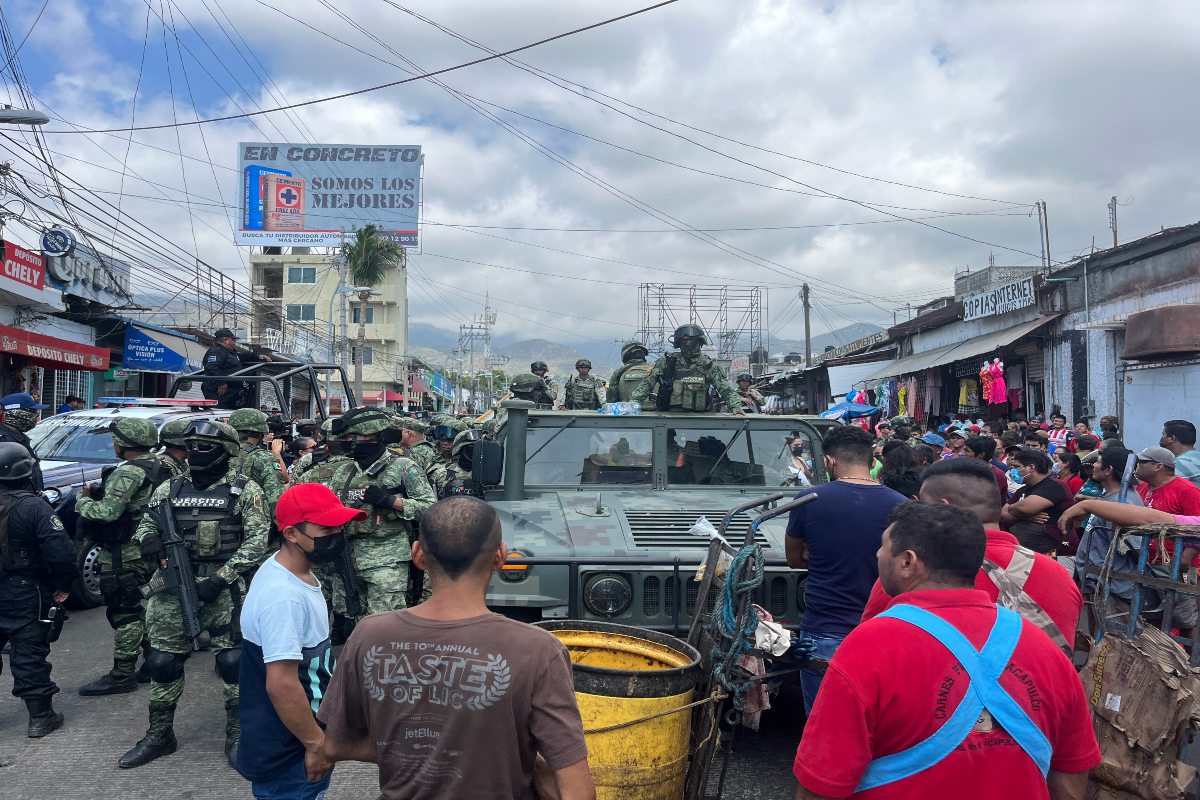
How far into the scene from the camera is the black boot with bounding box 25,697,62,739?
4430 mm

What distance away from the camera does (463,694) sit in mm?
1713

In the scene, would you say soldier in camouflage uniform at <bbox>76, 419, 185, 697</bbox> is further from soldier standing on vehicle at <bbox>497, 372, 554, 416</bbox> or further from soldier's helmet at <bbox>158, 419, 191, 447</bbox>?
soldier standing on vehicle at <bbox>497, 372, 554, 416</bbox>

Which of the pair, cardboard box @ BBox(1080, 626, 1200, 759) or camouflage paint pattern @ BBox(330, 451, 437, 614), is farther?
camouflage paint pattern @ BBox(330, 451, 437, 614)

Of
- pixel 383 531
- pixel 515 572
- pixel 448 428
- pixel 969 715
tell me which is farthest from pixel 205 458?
pixel 448 428

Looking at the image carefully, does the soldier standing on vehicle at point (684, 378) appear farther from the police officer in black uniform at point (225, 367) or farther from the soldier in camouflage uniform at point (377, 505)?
the police officer in black uniform at point (225, 367)

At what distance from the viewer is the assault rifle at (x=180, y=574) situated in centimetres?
408

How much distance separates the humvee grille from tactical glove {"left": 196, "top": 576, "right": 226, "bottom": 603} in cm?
202

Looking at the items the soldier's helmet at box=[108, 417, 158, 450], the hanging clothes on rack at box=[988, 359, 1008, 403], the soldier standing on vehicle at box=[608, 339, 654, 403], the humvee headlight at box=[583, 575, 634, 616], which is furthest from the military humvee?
the hanging clothes on rack at box=[988, 359, 1008, 403]

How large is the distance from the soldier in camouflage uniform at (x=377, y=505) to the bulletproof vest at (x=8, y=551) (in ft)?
5.11

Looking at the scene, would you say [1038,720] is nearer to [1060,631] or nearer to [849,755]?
[849,755]

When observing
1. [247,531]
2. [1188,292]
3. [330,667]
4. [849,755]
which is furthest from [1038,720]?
[1188,292]

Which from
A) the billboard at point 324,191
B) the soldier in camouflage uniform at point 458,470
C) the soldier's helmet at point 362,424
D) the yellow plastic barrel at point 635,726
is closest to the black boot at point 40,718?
the soldier's helmet at point 362,424

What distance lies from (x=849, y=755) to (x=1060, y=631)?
1216 mm

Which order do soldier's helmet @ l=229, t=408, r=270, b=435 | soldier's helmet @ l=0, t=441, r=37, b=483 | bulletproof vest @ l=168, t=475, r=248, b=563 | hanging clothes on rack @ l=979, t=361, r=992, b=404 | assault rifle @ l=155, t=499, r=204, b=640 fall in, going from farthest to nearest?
1. hanging clothes on rack @ l=979, t=361, r=992, b=404
2. soldier's helmet @ l=229, t=408, r=270, b=435
3. soldier's helmet @ l=0, t=441, r=37, b=483
4. bulletproof vest @ l=168, t=475, r=248, b=563
5. assault rifle @ l=155, t=499, r=204, b=640
